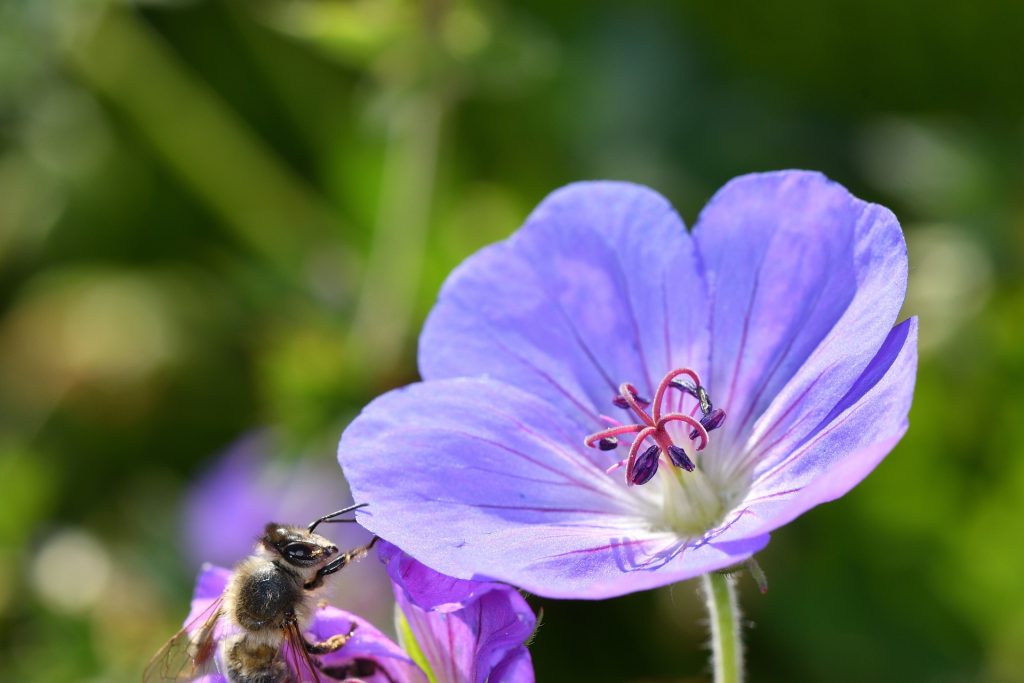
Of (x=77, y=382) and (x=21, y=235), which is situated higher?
(x=21, y=235)

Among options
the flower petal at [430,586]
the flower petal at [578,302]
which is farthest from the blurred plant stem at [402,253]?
the flower petal at [430,586]

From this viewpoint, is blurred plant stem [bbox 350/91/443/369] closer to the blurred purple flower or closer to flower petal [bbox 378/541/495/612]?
the blurred purple flower

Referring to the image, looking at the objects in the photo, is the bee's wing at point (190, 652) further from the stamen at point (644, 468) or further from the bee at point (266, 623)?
the stamen at point (644, 468)

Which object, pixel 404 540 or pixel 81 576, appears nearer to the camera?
pixel 404 540

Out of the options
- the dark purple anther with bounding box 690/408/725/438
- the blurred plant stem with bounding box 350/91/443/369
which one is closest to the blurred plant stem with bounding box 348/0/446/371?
the blurred plant stem with bounding box 350/91/443/369

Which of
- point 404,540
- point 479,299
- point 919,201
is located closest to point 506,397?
point 479,299

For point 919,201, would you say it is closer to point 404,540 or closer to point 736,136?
point 736,136

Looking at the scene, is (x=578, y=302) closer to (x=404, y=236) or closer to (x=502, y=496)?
(x=502, y=496)
